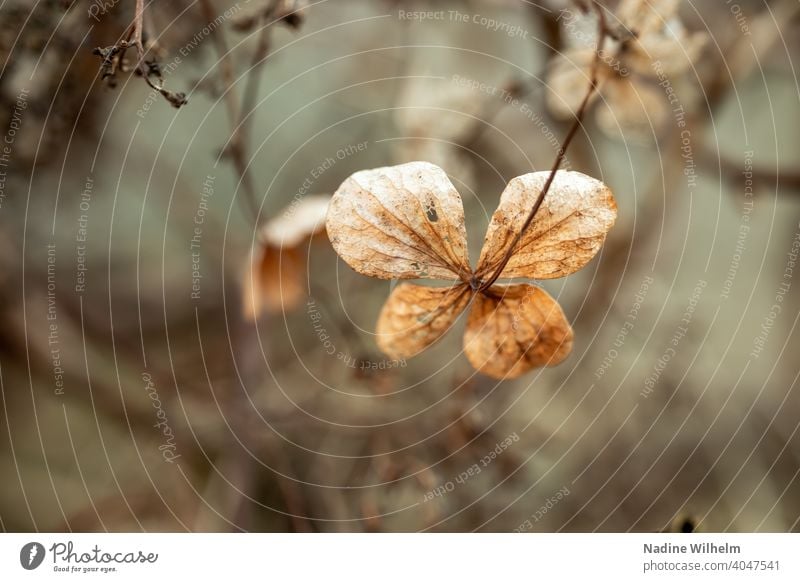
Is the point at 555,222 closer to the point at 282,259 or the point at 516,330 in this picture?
the point at 516,330

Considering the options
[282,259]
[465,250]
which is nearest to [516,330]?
[465,250]

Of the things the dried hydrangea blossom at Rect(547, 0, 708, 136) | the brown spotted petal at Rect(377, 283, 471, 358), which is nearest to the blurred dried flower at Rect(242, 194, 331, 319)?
the brown spotted petal at Rect(377, 283, 471, 358)

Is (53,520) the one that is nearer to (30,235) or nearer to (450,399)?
(30,235)

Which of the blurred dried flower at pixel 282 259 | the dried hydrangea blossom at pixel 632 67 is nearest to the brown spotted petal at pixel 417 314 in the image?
the blurred dried flower at pixel 282 259

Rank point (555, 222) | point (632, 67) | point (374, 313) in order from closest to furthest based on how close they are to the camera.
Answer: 1. point (555, 222)
2. point (632, 67)
3. point (374, 313)

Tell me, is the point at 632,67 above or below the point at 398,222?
above
